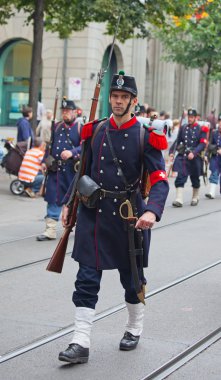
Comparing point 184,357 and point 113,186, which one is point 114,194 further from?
point 184,357

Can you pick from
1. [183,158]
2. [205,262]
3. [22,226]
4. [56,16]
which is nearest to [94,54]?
[56,16]

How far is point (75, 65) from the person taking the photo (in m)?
33.9

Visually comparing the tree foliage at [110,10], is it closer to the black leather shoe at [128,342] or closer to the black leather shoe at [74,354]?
the black leather shoe at [128,342]

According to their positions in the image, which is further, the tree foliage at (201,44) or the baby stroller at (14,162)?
the tree foliage at (201,44)

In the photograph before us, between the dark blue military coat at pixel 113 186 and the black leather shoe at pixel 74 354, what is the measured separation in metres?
0.57

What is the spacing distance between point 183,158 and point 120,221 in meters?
11.9

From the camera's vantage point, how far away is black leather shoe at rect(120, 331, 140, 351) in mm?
6504

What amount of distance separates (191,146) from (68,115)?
6210mm

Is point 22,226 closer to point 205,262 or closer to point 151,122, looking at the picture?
point 151,122

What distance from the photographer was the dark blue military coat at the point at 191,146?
17984 millimetres

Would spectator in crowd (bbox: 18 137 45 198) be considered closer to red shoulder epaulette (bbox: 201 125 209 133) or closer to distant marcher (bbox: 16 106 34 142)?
distant marcher (bbox: 16 106 34 142)

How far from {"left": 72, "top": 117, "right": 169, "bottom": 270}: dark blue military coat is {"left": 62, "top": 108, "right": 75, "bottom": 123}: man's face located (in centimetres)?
576

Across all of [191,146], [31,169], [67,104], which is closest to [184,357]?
[67,104]

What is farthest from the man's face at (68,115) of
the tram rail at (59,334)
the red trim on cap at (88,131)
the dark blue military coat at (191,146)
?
the dark blue military coat at (191,146)
